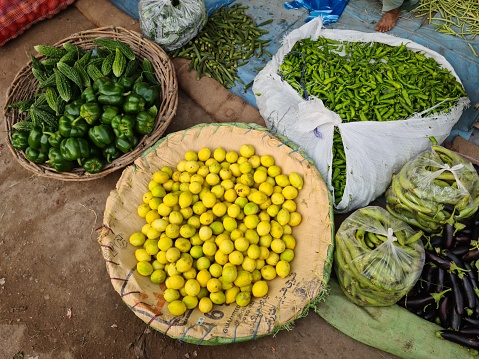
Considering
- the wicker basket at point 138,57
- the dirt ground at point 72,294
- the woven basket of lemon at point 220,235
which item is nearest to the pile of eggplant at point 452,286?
the dirt ground at point 72,294

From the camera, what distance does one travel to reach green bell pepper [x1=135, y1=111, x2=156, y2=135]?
10.2ft

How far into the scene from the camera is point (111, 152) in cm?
313

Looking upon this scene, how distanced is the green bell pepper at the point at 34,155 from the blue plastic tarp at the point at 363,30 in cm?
183

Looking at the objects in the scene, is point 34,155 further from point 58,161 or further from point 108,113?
point 108,113

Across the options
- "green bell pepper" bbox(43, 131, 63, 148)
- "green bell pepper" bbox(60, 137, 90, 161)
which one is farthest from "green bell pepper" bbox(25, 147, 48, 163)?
"green bell pepper" bbox(60, 137, 90, 161)

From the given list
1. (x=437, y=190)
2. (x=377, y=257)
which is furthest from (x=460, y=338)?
(x=437, y=190)

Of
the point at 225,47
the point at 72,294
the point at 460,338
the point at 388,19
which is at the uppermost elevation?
the point at 388,19

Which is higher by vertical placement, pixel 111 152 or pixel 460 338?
pixel 111 152

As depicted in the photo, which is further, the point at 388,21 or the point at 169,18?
the point at 388,21

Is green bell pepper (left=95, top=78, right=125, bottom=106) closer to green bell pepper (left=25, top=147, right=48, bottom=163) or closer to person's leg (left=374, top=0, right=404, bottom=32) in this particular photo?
green bell pepper (left=25, top=147, right=48, bottom=163)

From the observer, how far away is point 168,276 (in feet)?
8.58

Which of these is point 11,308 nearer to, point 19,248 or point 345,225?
point 19,248

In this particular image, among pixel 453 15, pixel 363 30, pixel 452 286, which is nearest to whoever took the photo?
pixel 452 286

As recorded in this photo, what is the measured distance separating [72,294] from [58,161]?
1.08m
